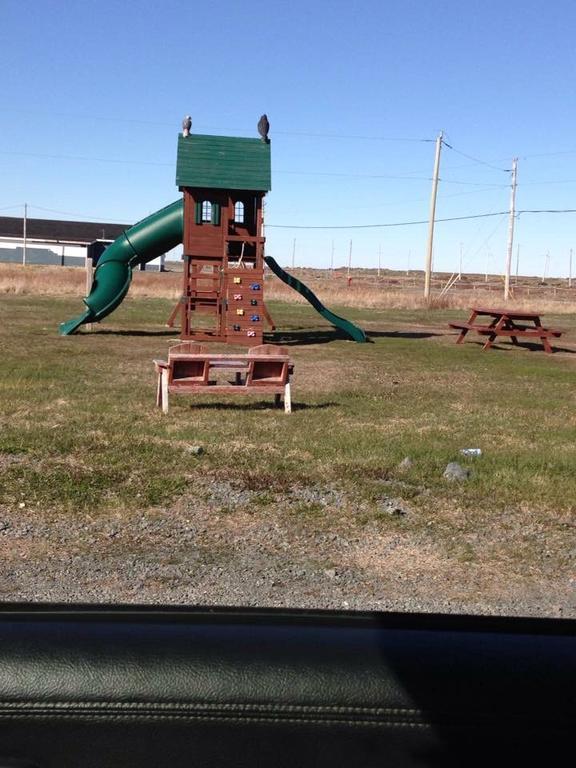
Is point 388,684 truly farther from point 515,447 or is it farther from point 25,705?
point 515,447

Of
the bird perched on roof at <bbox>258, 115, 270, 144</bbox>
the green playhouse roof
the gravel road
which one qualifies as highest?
the bird perched on roof at <bbox>258, 115, 270, 144</bbox>

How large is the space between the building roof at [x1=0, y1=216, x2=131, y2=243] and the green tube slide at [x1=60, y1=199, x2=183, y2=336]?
71138 mm

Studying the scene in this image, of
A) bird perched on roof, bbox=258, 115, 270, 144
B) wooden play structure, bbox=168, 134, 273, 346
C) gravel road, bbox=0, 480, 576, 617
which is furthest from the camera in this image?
bird perched on roof, bbox=258, 115, 270, 144

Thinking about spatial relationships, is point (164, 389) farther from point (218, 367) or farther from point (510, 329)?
point (510, 329)

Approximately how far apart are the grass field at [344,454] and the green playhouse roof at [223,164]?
21.1 ft

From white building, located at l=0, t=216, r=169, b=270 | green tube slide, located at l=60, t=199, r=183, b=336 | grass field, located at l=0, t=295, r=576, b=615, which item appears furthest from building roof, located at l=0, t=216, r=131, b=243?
grass field, located at l=0, t=295, r=576, b=615

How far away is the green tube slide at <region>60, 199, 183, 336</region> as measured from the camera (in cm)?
2306

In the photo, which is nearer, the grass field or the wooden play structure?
the grass field

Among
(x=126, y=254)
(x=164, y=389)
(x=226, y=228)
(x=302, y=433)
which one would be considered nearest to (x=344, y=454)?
(x=302, y=433)

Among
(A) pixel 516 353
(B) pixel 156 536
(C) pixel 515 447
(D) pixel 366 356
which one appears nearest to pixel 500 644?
(B) pixel 156 536

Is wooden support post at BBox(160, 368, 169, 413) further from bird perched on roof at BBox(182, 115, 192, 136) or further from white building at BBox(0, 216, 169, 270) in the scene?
white building at BBox(0, 216, 169, 270)

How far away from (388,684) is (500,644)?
0.28 m

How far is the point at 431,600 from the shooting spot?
16.8 ft

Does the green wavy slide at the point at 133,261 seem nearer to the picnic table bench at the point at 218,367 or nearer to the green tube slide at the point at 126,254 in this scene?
the green tube slide at the point at 126,254
